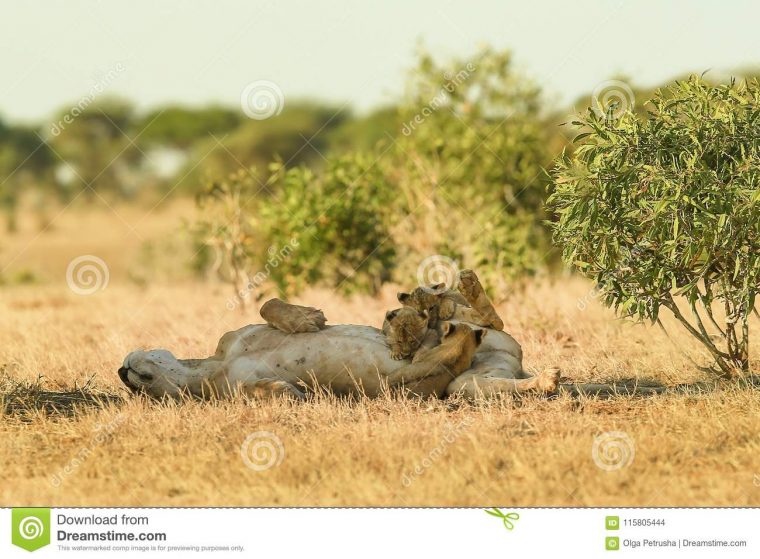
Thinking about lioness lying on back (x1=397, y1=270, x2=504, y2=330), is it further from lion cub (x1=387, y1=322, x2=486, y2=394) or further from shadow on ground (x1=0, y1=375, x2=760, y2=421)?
shadow on ground (x1=0, y1=375, x2=760, y2=421)

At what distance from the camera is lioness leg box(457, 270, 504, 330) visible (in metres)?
8.05

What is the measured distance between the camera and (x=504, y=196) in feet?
56.7

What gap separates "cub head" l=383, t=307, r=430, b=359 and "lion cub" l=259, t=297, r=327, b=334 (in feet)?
1.90

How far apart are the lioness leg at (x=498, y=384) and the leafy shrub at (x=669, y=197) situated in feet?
3.09

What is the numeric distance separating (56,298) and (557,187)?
1152 centimetres

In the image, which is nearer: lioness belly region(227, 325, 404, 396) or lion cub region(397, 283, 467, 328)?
lioness belly region(227, 325, 404, 396)
